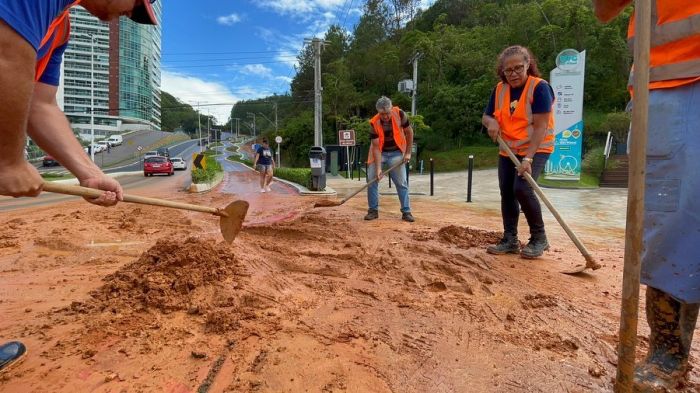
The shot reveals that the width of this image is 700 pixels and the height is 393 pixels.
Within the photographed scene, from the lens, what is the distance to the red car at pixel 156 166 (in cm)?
2558

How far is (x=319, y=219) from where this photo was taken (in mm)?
5562

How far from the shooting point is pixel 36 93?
1.81m

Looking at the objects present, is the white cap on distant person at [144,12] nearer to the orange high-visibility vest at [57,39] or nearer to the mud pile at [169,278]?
the orange high-visibility vest at [57,39]

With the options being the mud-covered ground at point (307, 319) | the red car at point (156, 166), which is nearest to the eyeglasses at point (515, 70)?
the mud-covered ground at point (307, 319)

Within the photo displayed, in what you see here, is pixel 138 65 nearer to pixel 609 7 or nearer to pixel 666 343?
pixel 609 7

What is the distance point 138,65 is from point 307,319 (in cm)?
6696

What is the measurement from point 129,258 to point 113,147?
68.3m

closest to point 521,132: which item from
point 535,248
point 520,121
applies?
point 520,121

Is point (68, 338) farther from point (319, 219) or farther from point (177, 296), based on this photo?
point (319, 219)

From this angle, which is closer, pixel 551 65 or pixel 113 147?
pixel 551 65

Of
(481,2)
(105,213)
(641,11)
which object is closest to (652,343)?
(641,11)

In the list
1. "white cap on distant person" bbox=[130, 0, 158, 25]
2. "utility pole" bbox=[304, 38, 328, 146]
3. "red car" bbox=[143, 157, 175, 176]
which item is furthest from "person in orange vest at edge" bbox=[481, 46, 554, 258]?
"red car" bbox=[143, 157, 175, 176]

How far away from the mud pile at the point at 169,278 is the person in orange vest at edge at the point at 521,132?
2.37 meters

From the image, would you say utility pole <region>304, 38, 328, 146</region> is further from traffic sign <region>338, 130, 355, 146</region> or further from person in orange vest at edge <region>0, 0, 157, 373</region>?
person in orange vest at edge <region>0, 0, 157, 373</region>
